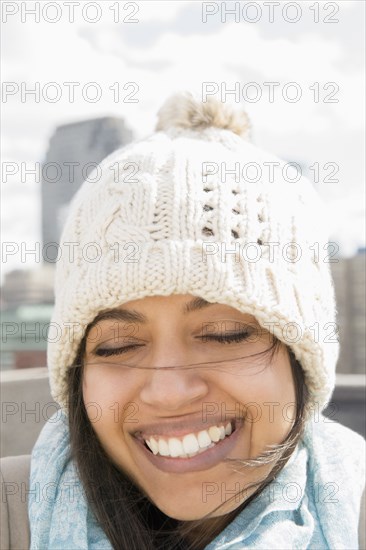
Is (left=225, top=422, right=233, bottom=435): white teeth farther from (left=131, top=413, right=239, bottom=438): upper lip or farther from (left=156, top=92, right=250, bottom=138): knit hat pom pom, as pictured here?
(left=156, top=92, right=250, bottom=138): knit hat pom pom

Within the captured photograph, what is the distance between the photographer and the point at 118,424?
1.41 metres

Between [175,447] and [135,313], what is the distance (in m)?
0.31

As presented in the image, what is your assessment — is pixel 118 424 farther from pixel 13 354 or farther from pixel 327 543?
pixel 13 354

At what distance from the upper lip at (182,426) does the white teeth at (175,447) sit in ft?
0.04

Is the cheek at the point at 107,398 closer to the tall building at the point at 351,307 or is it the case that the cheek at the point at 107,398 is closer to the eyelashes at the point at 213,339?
the eyelashes at the point at 213,339

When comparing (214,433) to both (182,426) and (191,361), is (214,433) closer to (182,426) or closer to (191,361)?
(182,426)

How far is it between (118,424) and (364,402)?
161cm

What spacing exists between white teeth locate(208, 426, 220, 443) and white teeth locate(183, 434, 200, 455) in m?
0.04

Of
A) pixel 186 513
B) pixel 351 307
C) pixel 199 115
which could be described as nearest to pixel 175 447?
pixel 186 513

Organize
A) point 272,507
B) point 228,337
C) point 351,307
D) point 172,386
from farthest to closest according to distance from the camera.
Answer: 1. point 351,307
2. point 272,507
3. point 228,337
4. point 172,386

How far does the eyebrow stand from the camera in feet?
4.42

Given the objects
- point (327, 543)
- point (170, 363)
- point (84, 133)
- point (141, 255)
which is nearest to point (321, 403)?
point (327, 543)

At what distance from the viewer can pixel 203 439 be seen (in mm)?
1411

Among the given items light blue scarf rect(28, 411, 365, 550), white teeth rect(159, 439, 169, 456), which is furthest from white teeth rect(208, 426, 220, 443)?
light blue scarf rect(28, 411, 365, 550)
